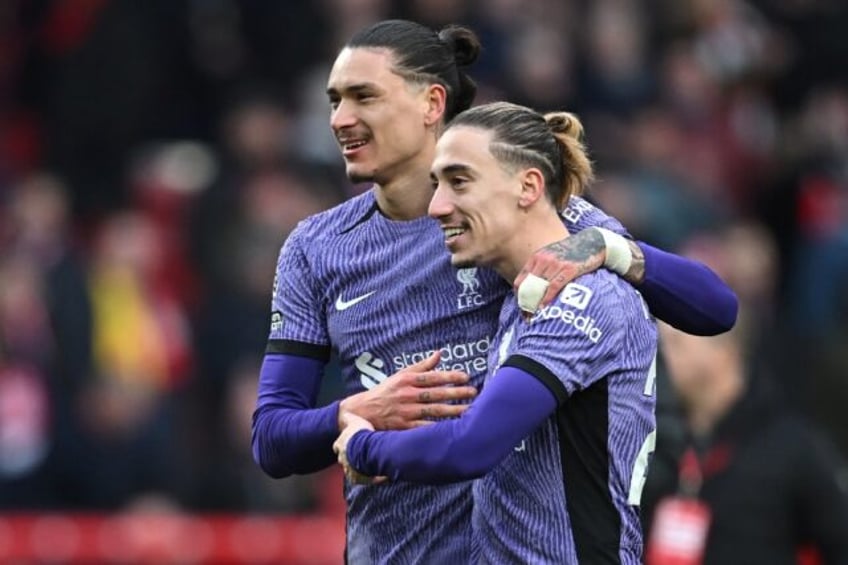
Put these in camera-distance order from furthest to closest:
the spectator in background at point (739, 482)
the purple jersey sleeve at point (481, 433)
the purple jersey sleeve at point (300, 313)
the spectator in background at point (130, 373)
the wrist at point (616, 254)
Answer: the spectator in background at point (130, 373), the spectator in background at point (739, 482), the purple jersey sleeve at point (300, 313), the wrist at point (616, 254), the purple jersey sleeve at point (481, 433)

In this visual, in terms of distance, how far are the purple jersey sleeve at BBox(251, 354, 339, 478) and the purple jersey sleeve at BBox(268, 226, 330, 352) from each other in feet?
0.14

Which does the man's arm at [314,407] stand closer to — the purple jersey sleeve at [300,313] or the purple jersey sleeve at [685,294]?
the purple jersey sleeve at [300,313]

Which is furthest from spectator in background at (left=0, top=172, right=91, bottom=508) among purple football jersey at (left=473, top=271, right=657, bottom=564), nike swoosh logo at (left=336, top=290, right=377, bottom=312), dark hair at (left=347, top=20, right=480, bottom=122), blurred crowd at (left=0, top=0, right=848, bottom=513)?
purple football jersey at (left=473, top=271, right=657, bottom=564)

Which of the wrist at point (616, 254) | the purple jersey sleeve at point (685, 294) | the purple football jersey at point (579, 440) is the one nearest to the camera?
the purple football jersey at point (579, 440)

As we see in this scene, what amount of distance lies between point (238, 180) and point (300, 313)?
267 inches

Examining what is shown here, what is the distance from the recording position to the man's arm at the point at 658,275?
5.05 meters

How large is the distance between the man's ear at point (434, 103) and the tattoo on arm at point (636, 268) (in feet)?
2.02

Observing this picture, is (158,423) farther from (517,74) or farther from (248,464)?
(517,74)

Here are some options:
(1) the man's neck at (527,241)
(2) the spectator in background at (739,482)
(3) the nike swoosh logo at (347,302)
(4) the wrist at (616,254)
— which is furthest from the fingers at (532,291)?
(2) the spectator in background at (739,482)

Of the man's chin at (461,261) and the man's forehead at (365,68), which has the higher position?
the man's forehead at (365,68)

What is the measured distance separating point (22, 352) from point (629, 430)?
6.99 metres

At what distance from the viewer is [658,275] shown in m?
5.29

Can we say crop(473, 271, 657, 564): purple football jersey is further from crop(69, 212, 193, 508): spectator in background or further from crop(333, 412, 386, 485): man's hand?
crop(69, 212, 193, 508): spectator in background

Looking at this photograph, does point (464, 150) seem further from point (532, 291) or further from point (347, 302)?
point (347, 302)
